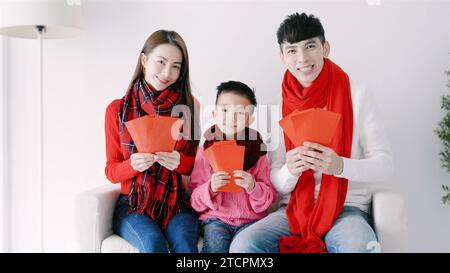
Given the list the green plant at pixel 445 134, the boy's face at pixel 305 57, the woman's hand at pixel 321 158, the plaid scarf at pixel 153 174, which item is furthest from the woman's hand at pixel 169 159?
the green plant at pixel 445 134

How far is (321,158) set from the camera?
5.91 feet

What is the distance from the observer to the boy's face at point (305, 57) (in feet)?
6.42

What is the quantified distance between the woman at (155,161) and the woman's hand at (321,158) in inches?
20.1

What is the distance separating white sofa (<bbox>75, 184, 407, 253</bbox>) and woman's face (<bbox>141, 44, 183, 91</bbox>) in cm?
51

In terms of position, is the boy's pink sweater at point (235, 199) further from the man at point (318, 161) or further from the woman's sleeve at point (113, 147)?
the woman's sleeve at point (113, 147)

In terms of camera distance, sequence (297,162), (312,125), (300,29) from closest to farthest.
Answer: (312,125) < (297,162) < (300,29)

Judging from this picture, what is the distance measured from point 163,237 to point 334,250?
64 cm

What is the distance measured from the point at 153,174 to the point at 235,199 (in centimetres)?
35

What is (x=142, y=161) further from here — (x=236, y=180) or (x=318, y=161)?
(x=318, y=161)

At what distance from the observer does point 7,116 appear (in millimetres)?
2625

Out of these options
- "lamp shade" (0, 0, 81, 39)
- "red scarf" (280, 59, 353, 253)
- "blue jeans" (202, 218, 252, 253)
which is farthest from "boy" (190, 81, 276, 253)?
"lamp shade" (0, 0, 81, 39)

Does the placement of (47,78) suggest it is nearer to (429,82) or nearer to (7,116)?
(7,116)

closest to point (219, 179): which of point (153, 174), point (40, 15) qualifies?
point (153, 174)
